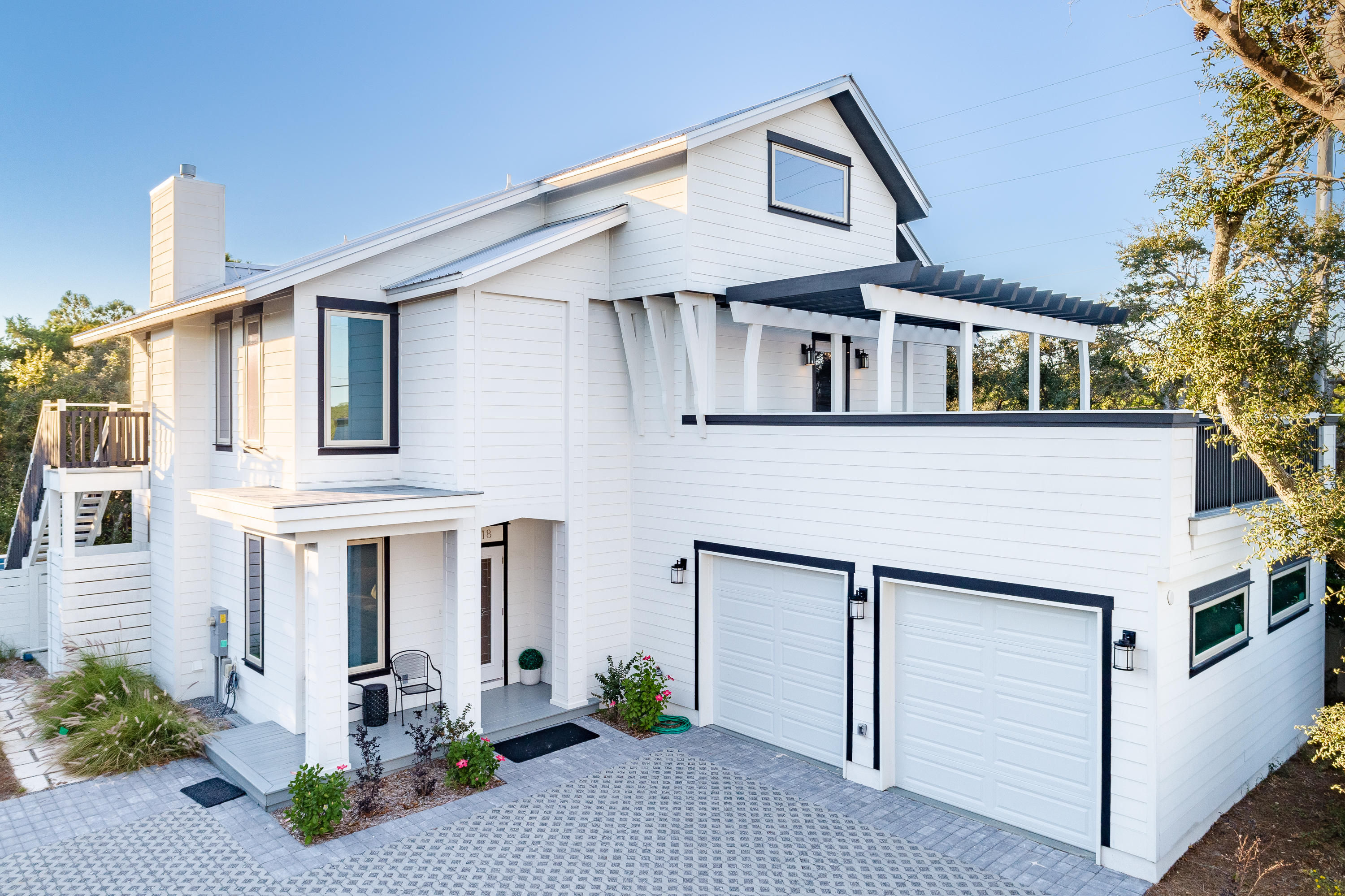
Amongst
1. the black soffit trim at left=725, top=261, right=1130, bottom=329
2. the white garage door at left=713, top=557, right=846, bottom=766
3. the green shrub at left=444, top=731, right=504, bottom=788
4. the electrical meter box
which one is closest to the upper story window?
A: the black soffit trim at left=725, top=261, right=1130, bottom=329

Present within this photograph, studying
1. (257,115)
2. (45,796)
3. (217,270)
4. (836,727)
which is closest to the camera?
(45,796)

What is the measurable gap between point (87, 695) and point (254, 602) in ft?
7.04

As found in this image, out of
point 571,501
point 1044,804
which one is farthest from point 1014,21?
point 1044,804

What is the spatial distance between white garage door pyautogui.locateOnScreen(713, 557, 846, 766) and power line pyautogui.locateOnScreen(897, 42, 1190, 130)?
18.9 meters

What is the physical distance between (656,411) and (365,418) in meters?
3.57

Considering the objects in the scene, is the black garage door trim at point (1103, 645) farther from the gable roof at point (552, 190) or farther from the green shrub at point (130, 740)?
the green shrub at point (130, 740)

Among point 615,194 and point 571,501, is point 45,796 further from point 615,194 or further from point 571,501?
point 615,194

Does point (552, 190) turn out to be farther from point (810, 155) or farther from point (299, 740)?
point (299, 740)

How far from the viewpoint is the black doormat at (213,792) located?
792 cm

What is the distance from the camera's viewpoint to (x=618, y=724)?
9.97 m

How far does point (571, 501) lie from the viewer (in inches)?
398

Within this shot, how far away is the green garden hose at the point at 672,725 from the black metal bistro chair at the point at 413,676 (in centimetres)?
266

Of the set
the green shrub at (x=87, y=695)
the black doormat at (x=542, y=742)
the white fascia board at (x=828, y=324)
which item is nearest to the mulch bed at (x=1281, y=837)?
the white fascia board at (x=828, y=324)

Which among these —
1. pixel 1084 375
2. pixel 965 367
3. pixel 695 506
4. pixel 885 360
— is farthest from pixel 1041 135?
pixel 695 506
